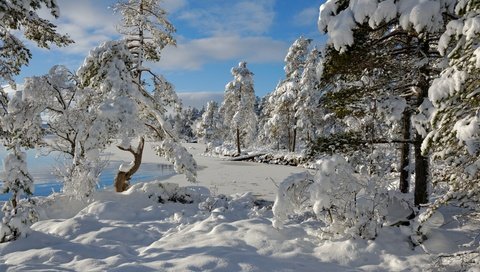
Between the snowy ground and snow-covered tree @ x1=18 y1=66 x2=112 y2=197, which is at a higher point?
snow-covered tree @ x1=18 y1=66 x2=112 y2=197

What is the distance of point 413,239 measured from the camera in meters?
6.62

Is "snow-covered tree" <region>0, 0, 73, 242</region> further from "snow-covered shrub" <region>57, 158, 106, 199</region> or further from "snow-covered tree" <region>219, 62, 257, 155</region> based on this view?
"snow-covered tree" <region>219, 62, 257, 155</region>

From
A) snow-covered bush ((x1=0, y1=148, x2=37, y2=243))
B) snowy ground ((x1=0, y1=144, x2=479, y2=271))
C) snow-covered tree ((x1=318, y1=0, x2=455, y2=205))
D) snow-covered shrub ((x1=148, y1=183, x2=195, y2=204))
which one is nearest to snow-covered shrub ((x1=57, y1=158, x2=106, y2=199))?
snowy ground ((x1=0, y1=144, x2=479, y2=271))

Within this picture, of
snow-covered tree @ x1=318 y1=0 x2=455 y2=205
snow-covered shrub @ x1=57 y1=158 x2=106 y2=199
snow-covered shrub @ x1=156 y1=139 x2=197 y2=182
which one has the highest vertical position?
snow-covered tree @ x1=318 y1=0 x2=455 y2=205

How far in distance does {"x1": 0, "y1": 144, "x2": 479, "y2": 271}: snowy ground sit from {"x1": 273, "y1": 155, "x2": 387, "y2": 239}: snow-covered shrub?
10.0 inches

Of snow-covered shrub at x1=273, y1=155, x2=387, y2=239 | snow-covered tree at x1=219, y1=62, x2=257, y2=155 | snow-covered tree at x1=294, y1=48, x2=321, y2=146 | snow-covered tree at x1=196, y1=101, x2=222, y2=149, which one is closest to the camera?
snow-covered shrub at x1=273, y1=155, x2=387, y2=239

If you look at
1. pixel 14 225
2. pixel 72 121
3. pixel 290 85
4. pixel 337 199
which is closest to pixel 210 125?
pixel 290 85

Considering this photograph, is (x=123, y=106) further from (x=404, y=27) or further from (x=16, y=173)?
(x=404, y=27)

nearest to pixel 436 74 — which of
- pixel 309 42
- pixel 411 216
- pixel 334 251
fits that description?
pixel 411 216

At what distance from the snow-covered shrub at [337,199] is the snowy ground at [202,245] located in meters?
0.25

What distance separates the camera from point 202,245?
7355 millimetres

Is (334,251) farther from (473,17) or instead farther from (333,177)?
(473,17)

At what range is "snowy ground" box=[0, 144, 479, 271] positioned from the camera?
6.30m

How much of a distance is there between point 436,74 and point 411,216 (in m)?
2.87
